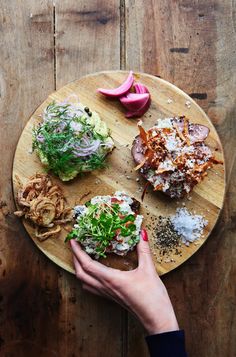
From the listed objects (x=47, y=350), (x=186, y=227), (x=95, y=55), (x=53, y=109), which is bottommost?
(x=47, y=350)

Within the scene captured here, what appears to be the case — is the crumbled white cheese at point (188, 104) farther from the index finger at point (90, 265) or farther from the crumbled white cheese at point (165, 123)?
the index finger at point (90, 265)

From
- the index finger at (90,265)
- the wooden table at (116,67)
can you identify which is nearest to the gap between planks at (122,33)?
the wooden table at (116,67)

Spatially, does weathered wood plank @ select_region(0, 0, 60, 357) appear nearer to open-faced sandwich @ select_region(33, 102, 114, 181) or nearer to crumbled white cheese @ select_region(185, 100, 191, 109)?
open-faced sandwich @ select_region(33, 102, 114, 181)

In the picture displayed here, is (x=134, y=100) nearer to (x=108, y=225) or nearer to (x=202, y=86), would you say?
(x=202, y=86)

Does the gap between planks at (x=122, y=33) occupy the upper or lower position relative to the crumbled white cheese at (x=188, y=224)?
upper

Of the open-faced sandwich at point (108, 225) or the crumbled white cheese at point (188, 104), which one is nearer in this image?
the open-faced sandwich at point (108, 225)

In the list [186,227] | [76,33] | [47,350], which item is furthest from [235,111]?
[47,350]

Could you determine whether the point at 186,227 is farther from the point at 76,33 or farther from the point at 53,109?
the point at 76,33
